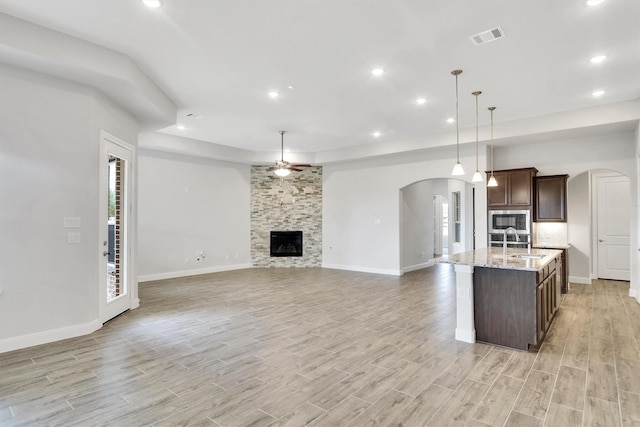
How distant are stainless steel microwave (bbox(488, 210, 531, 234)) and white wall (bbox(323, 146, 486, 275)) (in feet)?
4.57

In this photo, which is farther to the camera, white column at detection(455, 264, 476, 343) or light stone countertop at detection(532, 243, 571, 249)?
light stone countertop at detection(532, 243, 571, 249)

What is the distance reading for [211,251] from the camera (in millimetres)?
9117

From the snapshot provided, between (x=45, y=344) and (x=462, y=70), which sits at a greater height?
(x=462, y=70)

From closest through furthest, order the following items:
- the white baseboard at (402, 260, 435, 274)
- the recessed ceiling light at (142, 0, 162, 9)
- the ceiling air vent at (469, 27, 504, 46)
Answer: the recessed ceiling light at (142, 0, 162, 9) → the ceiling air vent at (469, 27, 504, 46) → the white baseboard at (402, 260, 435, 274)

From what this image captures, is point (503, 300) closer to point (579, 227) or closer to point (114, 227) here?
point (579, 227)

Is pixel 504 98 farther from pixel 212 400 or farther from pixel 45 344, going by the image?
pixel 45 344

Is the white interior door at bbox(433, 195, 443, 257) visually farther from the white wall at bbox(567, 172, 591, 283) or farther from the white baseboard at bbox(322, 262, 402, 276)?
the white wall at bbox(567, 172, 591, 283)

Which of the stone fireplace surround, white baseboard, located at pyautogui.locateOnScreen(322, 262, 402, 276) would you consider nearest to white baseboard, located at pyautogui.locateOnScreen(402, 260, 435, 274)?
white baseboard, located at pyautogui.locateOnScreen(322, 262, 402, 276)

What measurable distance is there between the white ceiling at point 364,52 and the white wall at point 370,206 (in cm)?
210

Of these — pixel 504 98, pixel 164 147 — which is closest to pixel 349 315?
pixel 504 98

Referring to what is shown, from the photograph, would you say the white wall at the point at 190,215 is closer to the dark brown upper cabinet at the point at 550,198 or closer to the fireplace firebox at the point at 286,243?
the fireplace firebox at the point at 286,243

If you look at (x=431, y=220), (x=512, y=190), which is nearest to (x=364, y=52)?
(x=512, y=190)

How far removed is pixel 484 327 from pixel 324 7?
12.5 feet

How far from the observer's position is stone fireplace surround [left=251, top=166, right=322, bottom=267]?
32.8 ft
